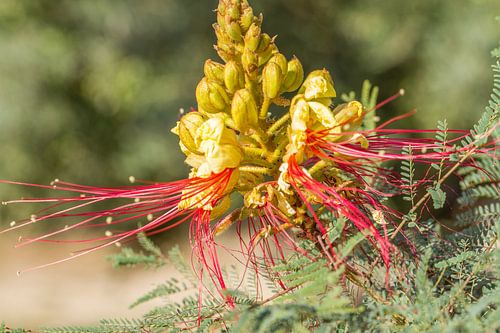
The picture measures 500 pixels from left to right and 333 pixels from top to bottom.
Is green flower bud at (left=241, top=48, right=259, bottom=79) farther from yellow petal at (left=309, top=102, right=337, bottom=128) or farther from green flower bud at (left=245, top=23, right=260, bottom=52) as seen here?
yellow petal at (left=309, top=102, right=337, bottom=128)

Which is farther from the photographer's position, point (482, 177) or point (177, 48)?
point (177, 48)

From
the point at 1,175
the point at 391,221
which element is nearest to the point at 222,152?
the point at 391,221

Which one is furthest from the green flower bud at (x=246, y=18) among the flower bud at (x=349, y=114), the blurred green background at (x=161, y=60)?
the blurred green background at (x=161, y=60)

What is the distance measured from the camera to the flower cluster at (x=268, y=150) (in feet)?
3.76

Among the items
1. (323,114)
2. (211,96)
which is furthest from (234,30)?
(323,114)

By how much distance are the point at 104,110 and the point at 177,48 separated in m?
0.95

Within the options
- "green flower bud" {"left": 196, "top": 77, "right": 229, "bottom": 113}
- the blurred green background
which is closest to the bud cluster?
"green flower bud" {"left": 196, "top": 77, "right": 229, "bottom": 113}

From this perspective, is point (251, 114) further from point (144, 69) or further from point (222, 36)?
point (144, 69)

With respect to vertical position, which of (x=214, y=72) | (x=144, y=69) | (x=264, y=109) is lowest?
(x=264, y=109)

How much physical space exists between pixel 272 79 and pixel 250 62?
6cm

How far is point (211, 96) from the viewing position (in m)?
1.19

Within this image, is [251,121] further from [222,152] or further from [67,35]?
[67,35]

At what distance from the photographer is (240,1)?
1217 mm

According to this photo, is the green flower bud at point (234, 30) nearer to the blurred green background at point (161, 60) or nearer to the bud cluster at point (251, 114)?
the bud cluster at point (251, 114)
